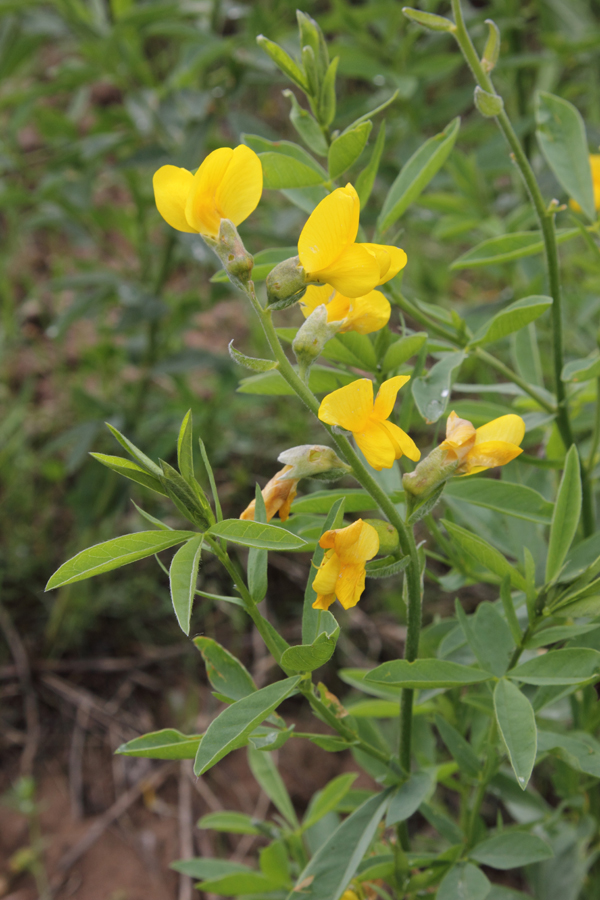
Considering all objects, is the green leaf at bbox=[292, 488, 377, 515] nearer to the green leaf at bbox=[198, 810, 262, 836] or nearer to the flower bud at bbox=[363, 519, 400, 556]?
the flower bud at bbox=[363, 519, 400, 556]

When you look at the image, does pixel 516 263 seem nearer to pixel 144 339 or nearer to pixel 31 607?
pixel 144 339

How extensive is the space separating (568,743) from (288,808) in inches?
18.1

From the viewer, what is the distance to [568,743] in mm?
789

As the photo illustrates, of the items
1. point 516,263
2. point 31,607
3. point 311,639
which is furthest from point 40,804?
point 516,263

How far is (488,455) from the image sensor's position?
0.66 meters

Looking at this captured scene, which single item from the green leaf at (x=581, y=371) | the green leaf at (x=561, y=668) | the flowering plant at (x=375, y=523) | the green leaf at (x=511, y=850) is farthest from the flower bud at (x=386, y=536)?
the green leaf at (x=511, y=850)

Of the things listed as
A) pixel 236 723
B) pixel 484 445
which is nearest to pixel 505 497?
pixel 484 445

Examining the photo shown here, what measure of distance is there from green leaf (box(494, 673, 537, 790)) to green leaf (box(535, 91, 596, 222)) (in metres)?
0.59

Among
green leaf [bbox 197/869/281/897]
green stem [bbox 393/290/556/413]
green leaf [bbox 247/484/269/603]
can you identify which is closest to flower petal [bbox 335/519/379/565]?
green leaf [bbox 247/484/269/603]

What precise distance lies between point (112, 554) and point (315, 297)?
0.97 ft

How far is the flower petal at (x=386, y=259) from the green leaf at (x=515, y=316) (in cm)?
15

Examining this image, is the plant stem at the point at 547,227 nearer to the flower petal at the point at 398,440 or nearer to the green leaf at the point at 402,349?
the green leaf at the point at 402,349

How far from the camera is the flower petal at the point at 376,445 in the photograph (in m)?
0.61

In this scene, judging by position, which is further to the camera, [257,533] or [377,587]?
[377,587]
